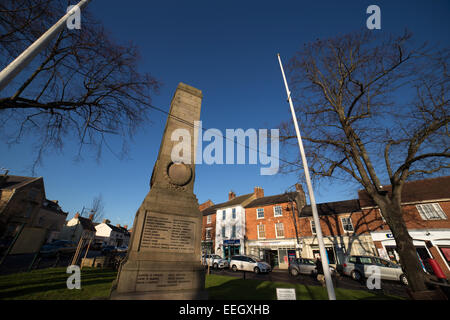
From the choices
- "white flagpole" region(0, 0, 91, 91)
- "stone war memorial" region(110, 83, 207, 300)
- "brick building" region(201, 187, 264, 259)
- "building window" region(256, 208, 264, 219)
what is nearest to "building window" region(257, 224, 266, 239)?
"building window" region(256, 208, 264, 219)

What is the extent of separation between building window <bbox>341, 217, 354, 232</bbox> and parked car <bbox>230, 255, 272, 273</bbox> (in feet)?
36.2

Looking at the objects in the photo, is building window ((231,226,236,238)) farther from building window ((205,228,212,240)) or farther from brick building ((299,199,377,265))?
brick building ((299,199,377,265))

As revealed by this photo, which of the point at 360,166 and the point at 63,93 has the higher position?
the point at 63,93

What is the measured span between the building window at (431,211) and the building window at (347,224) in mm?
6202

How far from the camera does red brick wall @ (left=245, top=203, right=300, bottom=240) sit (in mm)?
24641

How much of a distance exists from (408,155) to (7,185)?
4570 cm

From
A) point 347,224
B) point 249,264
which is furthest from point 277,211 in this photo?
point 249,264

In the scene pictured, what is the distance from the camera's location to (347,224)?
842 inches

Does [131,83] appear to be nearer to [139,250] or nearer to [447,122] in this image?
[139,250]

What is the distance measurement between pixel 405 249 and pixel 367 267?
27.1 feet

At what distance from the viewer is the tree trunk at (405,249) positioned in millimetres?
6598

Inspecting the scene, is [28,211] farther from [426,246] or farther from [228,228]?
[426,246]

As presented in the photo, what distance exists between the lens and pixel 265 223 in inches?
1056
